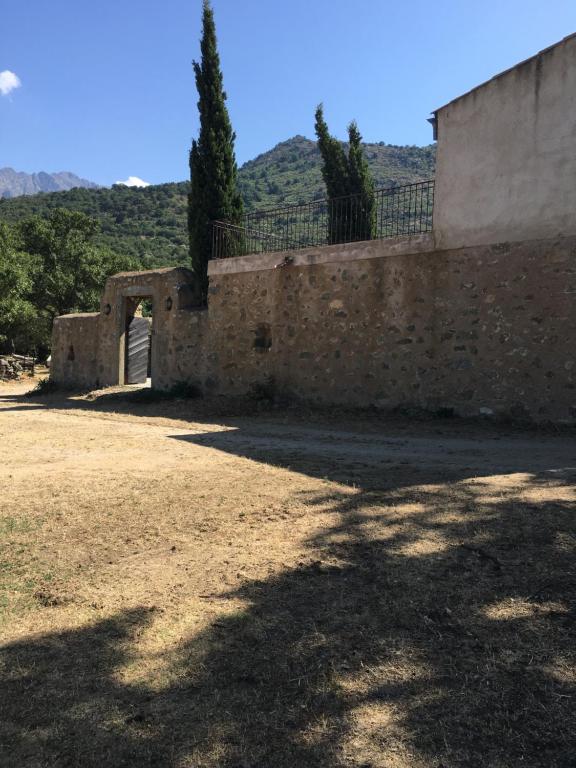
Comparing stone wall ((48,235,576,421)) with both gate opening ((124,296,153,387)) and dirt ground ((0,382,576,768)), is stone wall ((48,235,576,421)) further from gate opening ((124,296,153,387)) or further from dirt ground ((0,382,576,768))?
dirt ground ((0,382,576,768))

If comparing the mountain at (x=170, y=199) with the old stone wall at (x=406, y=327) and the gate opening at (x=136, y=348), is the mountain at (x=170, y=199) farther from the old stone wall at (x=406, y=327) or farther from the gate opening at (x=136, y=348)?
the old stone wall at (x=406, y=327)

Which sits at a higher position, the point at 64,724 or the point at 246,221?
the point at 246,221

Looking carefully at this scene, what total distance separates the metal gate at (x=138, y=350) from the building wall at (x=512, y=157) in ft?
34.2

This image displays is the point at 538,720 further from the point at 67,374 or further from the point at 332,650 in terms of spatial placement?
the point at 67,374

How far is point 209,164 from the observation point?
1477 cm

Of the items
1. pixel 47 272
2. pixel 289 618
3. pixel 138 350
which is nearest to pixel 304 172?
pixel 47 272

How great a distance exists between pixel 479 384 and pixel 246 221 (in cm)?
793

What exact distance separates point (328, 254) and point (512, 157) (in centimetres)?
372

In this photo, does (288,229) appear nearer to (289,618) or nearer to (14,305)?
(289,618)

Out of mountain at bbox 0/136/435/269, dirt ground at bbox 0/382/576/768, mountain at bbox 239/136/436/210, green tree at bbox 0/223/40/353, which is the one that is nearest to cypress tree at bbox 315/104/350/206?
green tree at bbox 0/223/40/353

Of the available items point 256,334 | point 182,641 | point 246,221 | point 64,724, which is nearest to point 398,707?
point 182,641

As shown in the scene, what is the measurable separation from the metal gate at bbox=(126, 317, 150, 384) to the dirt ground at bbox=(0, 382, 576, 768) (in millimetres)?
11691

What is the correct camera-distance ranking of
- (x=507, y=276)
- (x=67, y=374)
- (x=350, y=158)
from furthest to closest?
(x=350, y=158) < (x=67, y=374) < (x=507, y=276)

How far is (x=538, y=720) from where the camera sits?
1853 mm
